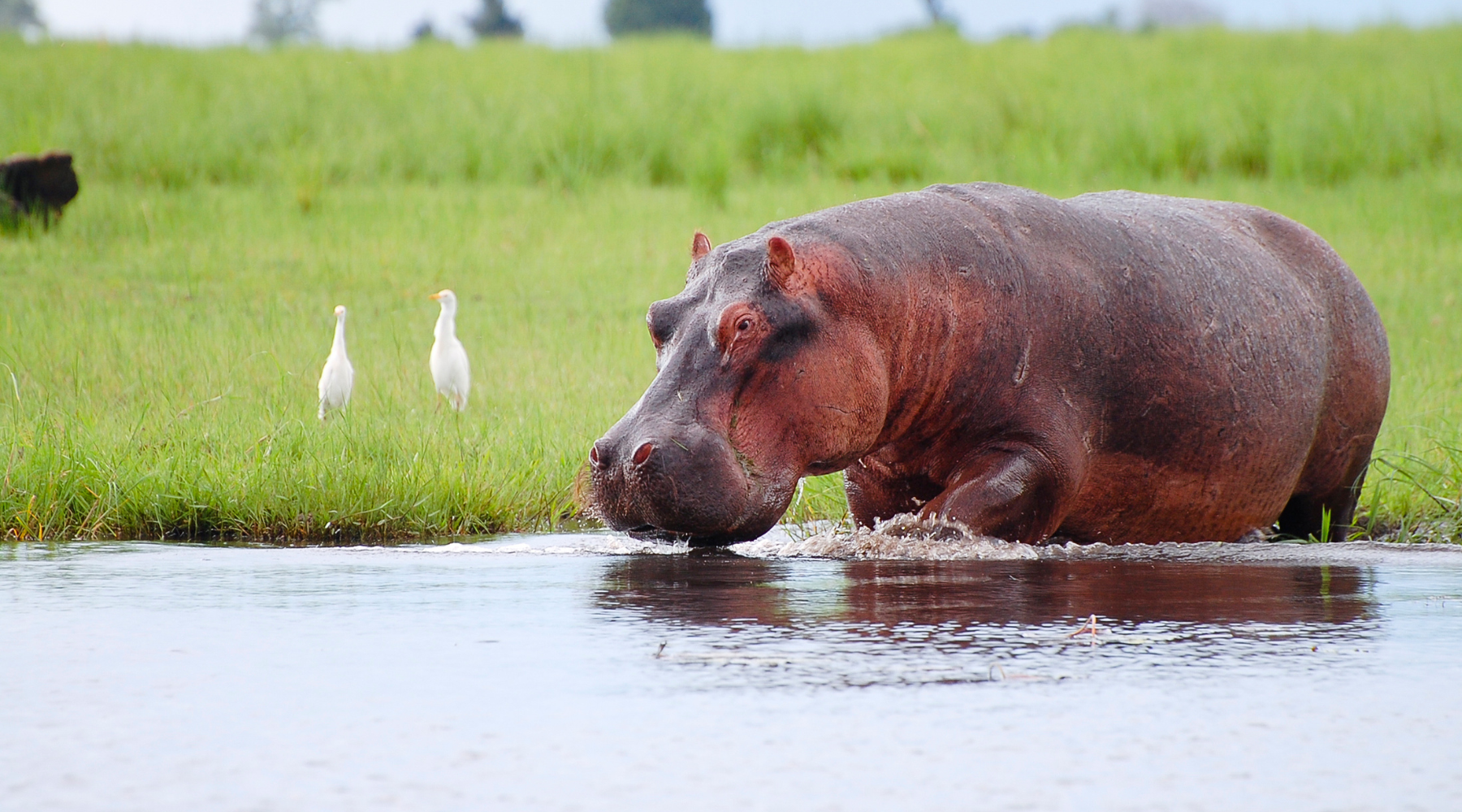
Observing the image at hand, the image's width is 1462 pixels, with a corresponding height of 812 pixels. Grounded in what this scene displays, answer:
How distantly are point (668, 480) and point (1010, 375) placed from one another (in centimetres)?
115

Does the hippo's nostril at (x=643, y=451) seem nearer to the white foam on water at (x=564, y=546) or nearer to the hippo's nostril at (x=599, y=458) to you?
the hippo's nostril at (x=599, y=458)

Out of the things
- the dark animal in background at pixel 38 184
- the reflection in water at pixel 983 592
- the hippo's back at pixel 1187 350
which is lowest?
the reflection in water at pixel 983 592

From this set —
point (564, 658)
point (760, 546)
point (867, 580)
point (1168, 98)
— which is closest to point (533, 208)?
point (1168, 98)

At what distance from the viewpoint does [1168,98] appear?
15438 millimetres

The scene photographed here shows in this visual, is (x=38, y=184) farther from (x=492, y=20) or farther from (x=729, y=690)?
(x=492, y=20)

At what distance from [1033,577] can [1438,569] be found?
104cm

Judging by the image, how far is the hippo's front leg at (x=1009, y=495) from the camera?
14.2 feet

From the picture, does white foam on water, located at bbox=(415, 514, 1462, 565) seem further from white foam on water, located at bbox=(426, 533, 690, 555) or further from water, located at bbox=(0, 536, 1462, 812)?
water, located at bbox=(0, 536, 1462, 812)

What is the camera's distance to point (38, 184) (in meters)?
11.3

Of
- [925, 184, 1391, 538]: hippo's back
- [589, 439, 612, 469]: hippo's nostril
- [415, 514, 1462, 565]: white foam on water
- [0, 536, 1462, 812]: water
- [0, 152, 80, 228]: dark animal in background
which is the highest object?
[0, 152, 80, 228]: dark animal in background

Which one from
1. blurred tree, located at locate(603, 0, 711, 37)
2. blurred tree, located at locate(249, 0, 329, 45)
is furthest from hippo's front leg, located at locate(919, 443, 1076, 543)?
blurred tree, located at locate(249, 0, 329, 45)

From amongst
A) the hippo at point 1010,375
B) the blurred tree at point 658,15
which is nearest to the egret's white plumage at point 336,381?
the hippo at point 1010,375

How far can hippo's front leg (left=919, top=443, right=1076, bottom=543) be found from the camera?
170 inches

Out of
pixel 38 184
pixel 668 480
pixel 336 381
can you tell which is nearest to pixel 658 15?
pixel 38 184
